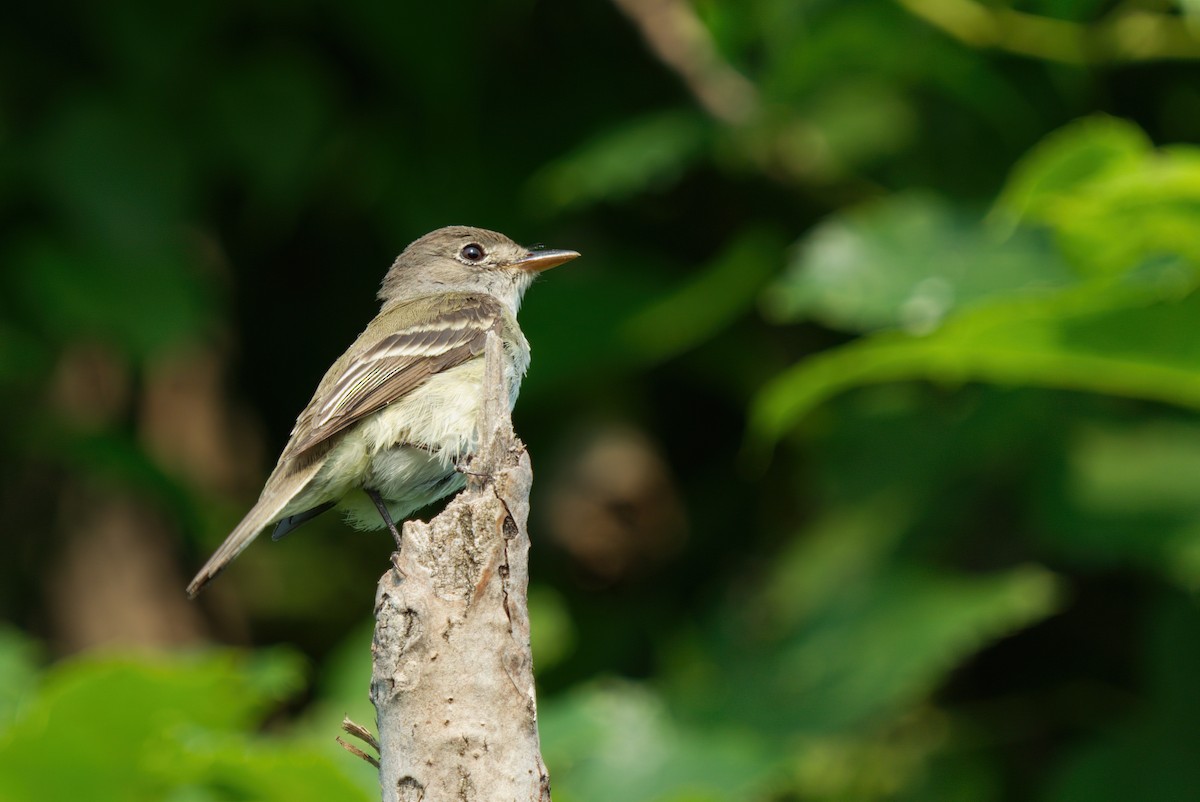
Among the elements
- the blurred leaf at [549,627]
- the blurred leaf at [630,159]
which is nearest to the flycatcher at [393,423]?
the blurred leaf at [630,159]

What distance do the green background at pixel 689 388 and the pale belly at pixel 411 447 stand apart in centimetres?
61

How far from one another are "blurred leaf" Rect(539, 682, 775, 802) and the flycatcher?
0.86 m

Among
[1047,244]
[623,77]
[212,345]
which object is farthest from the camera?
[212,345]

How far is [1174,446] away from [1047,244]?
1.09 metres

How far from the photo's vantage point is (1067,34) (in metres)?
5.50

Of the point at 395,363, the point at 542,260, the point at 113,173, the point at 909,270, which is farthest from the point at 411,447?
the point at 113,173

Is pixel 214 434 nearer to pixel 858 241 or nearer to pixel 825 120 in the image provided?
pixel 825 120

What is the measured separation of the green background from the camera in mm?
4488

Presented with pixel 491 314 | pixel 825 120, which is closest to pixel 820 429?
pixel 825 120

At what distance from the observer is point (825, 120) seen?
632 centimetres

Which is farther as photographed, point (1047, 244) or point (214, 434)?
point (214, 434)

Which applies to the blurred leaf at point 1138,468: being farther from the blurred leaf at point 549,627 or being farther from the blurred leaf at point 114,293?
the blurred leaf at point 114,293

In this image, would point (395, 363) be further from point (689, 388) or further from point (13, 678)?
point (689, 388)

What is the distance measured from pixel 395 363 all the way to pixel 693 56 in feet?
6.92
